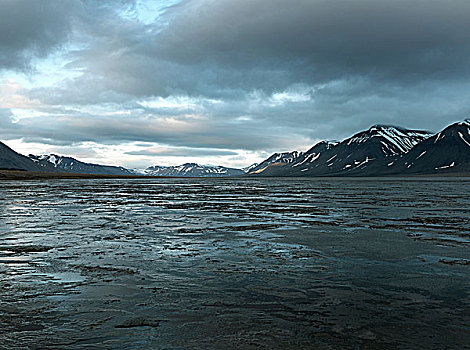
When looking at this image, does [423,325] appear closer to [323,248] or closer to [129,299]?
[129,299]

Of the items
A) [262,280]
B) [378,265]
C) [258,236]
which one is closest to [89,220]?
[258,236]

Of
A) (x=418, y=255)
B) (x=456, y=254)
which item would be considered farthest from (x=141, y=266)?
(x=456, y=254)

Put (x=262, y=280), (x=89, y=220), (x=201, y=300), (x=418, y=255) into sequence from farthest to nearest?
(x=89, y=220) → (x=418, y=255) → (x=262, y=280) → (x=201, y=300)

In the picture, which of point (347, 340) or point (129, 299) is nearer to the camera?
point (347, 340)

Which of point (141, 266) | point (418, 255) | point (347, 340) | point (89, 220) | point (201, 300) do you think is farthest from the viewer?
point (89, 220)

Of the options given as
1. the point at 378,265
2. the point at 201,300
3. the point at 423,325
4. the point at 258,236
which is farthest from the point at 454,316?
the point at 258,236

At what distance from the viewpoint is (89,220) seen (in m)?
23.4

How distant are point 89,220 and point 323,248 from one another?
1562 centimetres

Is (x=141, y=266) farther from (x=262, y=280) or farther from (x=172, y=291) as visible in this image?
(x=262, y=280)

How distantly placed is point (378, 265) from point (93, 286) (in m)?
8.77

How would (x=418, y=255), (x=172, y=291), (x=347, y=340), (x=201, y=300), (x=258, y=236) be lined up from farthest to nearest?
1. (x=258, y=236)
2. (x=418, y=255)
3. (x=172, y=291)
4. (x=201, y=300)
5. (x=347, y=340)

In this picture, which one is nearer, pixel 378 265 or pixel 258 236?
pixel 378 265

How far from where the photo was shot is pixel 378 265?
470 inches

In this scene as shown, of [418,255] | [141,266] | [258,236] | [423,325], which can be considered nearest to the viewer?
[423,325]
